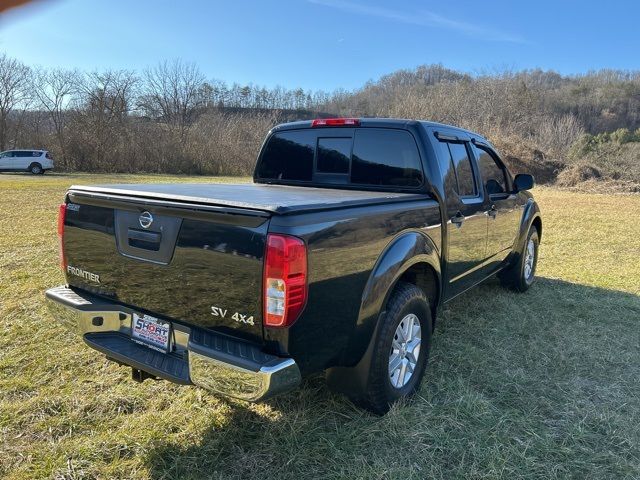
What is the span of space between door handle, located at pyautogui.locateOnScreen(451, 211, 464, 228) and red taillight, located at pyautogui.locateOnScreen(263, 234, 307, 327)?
6.22 feet

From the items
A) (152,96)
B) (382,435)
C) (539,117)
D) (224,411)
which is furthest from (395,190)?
(152,96)

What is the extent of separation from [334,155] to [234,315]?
2045 millimetres

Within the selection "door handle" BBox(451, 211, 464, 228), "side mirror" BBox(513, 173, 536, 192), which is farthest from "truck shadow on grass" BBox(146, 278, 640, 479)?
"side mirror" BBox(513, 173, 536, 192)

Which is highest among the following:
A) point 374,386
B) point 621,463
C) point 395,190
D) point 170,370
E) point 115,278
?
point 395,190

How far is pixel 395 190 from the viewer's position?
3545 millimetres

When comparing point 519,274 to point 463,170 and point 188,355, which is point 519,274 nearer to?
point 463,170

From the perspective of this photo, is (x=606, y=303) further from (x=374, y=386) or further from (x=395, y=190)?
(x=374, y=386)

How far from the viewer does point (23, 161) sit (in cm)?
3108

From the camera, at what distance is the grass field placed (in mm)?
2506

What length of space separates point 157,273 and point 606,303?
5.16 meters

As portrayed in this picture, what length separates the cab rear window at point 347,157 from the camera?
3.58 meters

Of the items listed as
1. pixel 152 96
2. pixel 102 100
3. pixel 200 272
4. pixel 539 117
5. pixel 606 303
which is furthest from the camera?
pixel 152 96

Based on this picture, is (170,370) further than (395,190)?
No

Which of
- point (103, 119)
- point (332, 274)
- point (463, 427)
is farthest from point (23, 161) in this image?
point (463, 427)
